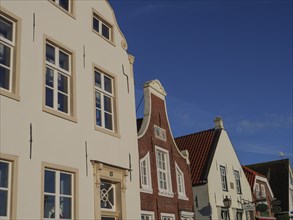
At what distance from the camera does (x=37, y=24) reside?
11180 mm

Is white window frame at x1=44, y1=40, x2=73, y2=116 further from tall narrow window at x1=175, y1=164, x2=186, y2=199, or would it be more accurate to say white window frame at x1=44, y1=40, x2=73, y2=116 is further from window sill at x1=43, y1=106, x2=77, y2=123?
tall narrow window at x1=175, y1=164, x2=186, y2=199

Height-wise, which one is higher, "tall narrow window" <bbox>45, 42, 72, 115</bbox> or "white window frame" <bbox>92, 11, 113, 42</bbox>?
"white window frame" <bbox>92, 11, 113, 42</bbox>

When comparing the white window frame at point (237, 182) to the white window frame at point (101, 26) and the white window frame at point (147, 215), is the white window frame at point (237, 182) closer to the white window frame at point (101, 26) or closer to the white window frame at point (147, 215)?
the white window frame at point (147, 215)

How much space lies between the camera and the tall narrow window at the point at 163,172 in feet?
56.0

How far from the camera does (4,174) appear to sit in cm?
920

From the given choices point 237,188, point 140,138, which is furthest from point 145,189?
point 237,188

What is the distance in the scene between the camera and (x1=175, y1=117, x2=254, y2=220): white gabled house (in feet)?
68.2

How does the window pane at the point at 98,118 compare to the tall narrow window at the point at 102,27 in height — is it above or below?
below

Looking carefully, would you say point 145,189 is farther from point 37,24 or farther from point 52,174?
point 37,24

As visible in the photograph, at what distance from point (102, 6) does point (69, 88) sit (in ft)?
14.2

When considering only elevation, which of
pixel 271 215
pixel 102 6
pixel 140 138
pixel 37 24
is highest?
pixel 102 6

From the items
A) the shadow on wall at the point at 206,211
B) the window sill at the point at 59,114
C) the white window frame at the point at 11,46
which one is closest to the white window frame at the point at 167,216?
the shadow on wall at the point at 206,211

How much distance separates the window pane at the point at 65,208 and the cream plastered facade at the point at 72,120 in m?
0.19

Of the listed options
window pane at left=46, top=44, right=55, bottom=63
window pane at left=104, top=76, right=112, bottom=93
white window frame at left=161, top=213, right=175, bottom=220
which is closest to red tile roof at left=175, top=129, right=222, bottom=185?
white window frame at left=161, top=213, right=175, bottom=220
